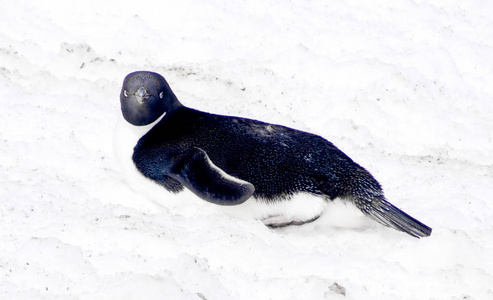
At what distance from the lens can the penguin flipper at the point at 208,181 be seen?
128 inches

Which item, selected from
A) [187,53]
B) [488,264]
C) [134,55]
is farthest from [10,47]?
[488,264]

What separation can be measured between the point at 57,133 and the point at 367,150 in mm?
1684

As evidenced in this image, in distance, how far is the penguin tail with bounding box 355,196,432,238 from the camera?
10.9ft

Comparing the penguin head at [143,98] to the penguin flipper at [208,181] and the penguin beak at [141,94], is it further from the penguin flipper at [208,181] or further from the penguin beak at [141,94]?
the penguin flipper at [208,181]

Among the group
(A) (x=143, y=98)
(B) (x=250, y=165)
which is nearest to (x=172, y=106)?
(A) (x=143, y=98)

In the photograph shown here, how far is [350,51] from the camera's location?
5.35m

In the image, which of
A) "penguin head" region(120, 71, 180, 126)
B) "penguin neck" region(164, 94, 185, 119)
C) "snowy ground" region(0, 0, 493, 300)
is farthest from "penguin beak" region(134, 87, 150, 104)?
"snowy ground" region(0, 0, 493, 300)

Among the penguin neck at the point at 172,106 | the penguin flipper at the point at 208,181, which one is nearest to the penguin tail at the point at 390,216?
the penguin flipper at the point at 208,181

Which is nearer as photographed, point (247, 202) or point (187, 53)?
point (247, 202)

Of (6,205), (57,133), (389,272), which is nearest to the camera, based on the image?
(389,272)

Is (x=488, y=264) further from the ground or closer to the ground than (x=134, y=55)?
further from the ground

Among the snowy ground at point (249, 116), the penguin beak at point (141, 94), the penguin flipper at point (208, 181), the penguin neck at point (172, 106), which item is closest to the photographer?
the snowy ground at point (249, 116)

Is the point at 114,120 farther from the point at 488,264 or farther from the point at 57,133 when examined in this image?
the point at 488,264

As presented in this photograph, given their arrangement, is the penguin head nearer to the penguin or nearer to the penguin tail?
the penguin
